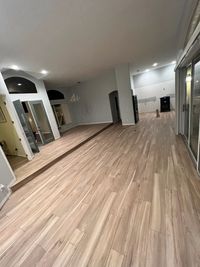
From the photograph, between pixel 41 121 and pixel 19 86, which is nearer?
pixel 19 86

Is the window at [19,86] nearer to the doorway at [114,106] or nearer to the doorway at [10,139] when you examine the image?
the doorway at [10,139]

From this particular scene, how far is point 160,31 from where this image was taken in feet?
11.3

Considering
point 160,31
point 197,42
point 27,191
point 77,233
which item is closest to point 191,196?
point 77,233

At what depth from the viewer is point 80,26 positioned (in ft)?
8.64

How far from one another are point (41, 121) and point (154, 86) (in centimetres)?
836

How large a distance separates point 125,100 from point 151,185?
5.23 m

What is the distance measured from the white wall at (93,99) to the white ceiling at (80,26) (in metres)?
4.00

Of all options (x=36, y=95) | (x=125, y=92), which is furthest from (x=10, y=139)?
(x=125, y=92)

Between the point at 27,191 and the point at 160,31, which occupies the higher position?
the point at 160,31

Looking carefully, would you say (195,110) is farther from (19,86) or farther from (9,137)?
(19,86)

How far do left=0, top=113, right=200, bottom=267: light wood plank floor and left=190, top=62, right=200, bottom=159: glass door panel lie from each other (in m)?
0.39

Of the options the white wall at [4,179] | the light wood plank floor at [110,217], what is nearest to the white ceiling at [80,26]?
the white wall at [4,179]

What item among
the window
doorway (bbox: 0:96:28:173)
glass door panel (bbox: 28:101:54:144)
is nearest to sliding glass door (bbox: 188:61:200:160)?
doorway (bbox: 0:96:28:173)

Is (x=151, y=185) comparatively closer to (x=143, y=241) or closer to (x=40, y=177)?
(x=143, y=241)
